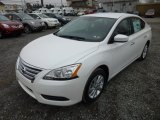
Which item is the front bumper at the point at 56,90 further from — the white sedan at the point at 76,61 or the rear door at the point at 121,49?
the rear door at the point at 121,49

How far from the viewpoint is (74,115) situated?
2.74 m

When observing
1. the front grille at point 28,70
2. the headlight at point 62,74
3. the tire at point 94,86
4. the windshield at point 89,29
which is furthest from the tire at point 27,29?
the headlight at point 62,74

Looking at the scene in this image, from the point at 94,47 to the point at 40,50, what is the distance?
1004mm

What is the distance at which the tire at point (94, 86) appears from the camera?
2.71 metres

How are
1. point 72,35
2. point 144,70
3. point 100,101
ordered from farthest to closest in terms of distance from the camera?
1. point 144,70
2. point 72,35
3. point 100,101

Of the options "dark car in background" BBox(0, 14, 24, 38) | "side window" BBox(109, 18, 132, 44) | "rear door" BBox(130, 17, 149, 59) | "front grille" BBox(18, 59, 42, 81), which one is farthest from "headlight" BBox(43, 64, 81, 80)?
"dark car in background" BBox(0, 14, 24, 38)

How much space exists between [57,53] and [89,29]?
117cm

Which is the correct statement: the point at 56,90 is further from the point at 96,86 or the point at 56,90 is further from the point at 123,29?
the point at 123,29

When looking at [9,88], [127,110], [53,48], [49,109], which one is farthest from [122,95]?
[9,88]

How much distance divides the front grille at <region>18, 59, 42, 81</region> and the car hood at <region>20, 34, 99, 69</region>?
0.06m

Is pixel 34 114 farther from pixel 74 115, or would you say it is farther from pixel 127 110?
pixel 127 110

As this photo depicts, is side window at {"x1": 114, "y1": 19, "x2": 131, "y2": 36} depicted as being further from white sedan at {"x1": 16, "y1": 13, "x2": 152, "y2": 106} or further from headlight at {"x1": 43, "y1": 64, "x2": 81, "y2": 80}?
headlight at {"x1": 43, "y1": 64, "x2": 81, "y2": 80}

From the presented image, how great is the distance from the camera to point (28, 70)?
2.59 m

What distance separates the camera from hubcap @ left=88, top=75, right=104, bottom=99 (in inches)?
113
